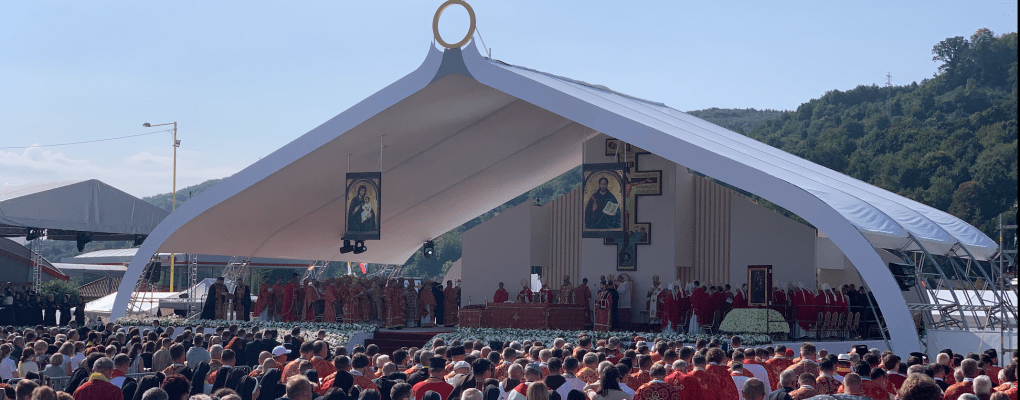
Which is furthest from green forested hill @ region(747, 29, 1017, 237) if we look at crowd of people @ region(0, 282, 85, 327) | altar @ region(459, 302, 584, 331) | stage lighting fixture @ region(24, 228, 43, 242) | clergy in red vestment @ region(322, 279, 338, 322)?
stage lighting fixture @ region(24, 228, 43, 242)

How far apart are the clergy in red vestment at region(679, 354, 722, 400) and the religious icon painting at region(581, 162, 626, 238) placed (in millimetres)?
10006

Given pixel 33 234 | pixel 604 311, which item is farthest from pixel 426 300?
pixel 33 234

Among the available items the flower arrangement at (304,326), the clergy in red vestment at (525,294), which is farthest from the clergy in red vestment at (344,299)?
the clergy in red vestment at (525,294)

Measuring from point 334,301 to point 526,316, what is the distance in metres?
5.01

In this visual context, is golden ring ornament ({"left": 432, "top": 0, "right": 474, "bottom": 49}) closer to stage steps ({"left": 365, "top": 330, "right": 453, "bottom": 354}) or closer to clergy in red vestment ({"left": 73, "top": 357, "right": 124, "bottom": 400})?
stage steps ({"left": 365, "top": 330, "right": 453, "bottom": 354})

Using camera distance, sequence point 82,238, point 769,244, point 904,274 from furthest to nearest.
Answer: point 82,238, point 769,244, point 904,274

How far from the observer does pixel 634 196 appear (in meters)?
23.2

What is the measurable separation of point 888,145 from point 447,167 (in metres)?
39.0

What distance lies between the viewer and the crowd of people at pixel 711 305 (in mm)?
19531

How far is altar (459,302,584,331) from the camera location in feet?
65.1

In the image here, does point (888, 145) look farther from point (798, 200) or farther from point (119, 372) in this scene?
point (119, 372)

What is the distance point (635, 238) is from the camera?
23.2 meters

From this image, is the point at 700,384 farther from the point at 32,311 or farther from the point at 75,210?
the point at 75,210

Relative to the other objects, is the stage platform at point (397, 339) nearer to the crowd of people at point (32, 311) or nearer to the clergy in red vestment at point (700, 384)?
the crowd of people at point (32, 311)
